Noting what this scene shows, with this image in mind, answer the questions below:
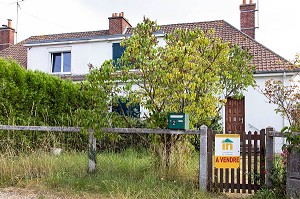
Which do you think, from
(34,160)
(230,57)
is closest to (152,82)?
(34,160)

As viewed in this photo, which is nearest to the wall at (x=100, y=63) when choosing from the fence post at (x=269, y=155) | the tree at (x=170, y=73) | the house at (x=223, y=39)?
the house at (x=223, y=39)

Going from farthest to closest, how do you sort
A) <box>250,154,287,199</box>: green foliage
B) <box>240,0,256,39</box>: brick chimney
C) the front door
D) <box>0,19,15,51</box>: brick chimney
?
1. <box>0,19,15,51</box>: brick chimney
2. <box>240,0,256,39</box>: brick chimney
3. the front door
4. <box>250,154,287,199</box>: green foliage

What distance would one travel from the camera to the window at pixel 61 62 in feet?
62.8

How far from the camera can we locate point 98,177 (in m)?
6.54

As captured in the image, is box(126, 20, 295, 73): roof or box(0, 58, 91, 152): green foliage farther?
box(126, 20, 295, 73): roof

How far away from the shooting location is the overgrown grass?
5836 millimetres

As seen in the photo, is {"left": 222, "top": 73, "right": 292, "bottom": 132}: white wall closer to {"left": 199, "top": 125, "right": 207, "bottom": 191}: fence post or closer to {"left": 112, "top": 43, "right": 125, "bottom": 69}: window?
{"left": 112, "top": 43, "right": 125, "bottom": 69}: window

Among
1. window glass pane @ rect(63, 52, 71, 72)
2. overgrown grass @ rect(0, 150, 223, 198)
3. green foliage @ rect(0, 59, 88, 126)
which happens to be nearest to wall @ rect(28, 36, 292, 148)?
window glass pane @ rect(63, 52, 71, 72)

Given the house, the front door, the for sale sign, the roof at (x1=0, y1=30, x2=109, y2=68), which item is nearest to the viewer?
the for sale sign

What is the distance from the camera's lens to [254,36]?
1878 cm

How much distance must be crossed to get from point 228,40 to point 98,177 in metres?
13.3

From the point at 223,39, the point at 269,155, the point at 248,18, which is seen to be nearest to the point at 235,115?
the point at 223,39

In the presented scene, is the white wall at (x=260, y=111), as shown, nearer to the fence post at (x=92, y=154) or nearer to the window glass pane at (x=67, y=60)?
the fence post at (x=92, y=154)

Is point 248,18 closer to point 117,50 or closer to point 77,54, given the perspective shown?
point 117,50
